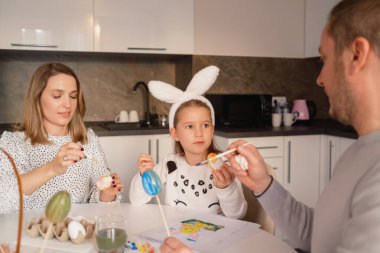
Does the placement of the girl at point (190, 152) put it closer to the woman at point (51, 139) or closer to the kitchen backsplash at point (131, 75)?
the woman at point (51, 139)

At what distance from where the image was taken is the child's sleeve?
62.0 inches

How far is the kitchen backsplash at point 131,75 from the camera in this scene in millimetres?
3270

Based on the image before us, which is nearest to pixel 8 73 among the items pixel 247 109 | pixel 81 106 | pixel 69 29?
pixel 69 29

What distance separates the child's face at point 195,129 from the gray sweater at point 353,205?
0.91m

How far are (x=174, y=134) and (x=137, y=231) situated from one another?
0.72 m

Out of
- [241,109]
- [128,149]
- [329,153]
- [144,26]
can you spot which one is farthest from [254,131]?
[144,26]

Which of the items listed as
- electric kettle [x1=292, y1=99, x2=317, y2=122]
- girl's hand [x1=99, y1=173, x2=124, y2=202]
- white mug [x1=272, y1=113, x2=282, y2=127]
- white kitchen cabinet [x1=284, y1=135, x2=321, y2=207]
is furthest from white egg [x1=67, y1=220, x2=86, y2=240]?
electric kettle [x1=292, y1=99, x2=317, y2=122]

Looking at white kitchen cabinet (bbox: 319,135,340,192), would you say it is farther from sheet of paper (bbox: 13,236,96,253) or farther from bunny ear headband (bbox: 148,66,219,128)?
sheet of paper (bbox: 13,236,96,253)

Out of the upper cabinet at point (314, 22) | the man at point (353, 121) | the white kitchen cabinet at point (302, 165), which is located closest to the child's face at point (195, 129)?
the man at point (353, 121)

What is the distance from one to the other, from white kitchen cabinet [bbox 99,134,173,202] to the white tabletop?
1358 millimetres

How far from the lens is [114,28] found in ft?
10.2

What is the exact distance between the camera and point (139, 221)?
140cm

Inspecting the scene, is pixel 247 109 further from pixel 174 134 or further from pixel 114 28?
pixel 174 134

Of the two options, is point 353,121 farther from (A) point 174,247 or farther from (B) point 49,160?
(B) point 49,160
